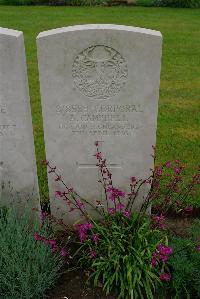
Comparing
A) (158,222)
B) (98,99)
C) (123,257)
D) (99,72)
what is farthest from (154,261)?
(99,72)

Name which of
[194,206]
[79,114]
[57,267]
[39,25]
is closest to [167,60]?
[39,25]

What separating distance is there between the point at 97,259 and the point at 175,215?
4.25 ft

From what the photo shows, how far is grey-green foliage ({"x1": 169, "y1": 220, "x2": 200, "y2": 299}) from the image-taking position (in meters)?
3.70

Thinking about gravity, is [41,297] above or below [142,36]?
below

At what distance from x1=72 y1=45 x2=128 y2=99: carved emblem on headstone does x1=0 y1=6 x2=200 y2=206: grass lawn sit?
5.40 ft

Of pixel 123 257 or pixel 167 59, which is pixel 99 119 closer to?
pixel 123 257

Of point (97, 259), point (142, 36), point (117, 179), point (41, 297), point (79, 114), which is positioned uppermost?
point (142, 36)

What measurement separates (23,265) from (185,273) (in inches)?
51.3

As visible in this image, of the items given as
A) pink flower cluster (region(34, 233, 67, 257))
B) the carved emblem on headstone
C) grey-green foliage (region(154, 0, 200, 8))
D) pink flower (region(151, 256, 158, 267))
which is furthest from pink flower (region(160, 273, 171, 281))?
grey-green foliage (region(154, 0, 200, 8))

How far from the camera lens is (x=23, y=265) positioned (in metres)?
3.56

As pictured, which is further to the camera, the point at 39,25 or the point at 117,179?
the point at 39,25

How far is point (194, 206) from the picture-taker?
4875 mm

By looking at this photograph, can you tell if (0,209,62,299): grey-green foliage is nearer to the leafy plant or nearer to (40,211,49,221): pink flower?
(40,211,49,221): pink flower

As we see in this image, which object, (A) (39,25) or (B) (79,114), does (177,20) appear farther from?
(B) (79,114)
